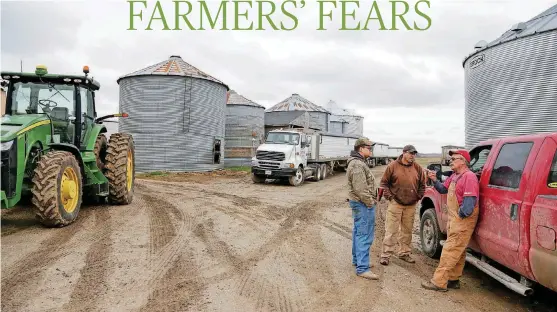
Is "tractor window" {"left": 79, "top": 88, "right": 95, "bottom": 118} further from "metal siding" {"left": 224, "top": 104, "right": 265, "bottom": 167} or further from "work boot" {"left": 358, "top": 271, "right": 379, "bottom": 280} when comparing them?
"metal siding" {"left": 224, "top": 104, "right": 265, "bottom": 167}

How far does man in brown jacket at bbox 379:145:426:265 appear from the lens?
255 inches

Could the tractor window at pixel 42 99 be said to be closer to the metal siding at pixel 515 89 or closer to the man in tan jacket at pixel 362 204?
the man in tan jacket at pixel 362 204

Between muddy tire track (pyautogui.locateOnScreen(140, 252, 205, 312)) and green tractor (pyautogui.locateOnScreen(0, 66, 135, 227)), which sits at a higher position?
green tractor (pyautogui.locateOnScreen(0, 66, 135, 227))

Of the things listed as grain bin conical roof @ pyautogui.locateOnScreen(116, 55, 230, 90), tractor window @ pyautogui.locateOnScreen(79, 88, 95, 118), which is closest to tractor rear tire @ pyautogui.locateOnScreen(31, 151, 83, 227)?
tractor window @ pyautogui.locateOnScreen(79, 88, 95, 118)

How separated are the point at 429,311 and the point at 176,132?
69.5 feet

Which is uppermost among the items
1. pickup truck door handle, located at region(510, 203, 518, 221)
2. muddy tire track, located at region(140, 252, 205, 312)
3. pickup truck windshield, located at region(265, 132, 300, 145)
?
pickup truck windshield, located at region(265, 132, 300, 145)

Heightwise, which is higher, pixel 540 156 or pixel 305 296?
pixel 540 156

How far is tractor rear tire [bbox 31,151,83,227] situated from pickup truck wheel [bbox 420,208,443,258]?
6309 millimetres

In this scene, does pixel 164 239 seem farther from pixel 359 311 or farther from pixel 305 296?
pixel 359 311

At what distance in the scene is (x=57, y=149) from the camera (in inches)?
336

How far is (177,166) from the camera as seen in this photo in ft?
79.9

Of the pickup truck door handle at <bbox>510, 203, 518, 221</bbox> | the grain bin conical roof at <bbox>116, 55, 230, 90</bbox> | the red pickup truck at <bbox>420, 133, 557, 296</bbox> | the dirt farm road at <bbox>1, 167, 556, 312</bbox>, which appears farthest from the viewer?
the grain bin conical roof at <bbox>116, 55, 230, 90</bbox>

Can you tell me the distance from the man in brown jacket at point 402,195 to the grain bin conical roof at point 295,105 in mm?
41001

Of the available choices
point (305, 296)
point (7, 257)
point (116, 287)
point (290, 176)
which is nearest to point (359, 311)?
point (305, 296)
